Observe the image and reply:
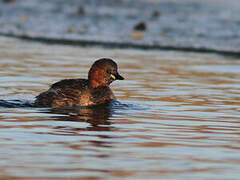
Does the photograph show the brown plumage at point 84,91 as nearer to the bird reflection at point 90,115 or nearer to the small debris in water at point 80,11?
the bird reflection at point 90,115

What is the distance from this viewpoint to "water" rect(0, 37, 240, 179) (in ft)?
21.9

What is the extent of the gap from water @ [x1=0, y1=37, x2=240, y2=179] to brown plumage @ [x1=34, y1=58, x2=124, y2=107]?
0.28m

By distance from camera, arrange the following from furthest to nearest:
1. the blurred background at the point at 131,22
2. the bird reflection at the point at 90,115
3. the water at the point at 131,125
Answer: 1. the blurred background at the point at 131,22
2. the bird reflection at the point at 90,115
3. the water at the point at 131,125

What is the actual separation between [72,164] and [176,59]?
1070 centimetres

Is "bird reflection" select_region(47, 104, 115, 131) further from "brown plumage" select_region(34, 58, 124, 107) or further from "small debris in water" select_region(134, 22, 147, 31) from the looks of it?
"small debris in water" select_region(134, 22, 147, 31)

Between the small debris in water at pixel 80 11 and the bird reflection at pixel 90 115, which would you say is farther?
the small debris in water at pixel 80 11

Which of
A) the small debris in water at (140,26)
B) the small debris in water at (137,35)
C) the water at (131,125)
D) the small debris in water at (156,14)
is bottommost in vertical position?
the water at (131,125)

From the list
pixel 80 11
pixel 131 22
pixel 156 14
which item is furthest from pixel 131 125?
pixel 80 11

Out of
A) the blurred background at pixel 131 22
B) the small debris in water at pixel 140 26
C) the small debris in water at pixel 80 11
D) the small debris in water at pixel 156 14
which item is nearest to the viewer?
the blurred background at pixel 131 22

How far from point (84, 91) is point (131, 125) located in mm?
2160

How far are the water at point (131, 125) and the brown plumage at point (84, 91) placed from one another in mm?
281

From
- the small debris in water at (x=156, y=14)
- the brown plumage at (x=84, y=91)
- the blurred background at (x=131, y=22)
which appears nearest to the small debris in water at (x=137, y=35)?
the blurred background at (x=131, y=22)

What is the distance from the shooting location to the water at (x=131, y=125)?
6.67 metres

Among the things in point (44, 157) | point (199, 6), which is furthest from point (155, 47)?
point (44, 157)
